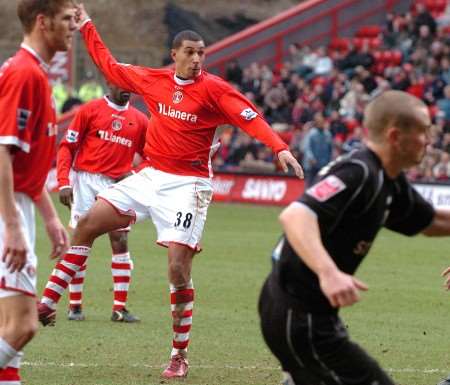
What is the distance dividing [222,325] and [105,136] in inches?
97.7

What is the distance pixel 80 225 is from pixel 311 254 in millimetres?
5061

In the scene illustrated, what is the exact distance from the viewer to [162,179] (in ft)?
32.0

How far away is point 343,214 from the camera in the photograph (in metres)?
5.55

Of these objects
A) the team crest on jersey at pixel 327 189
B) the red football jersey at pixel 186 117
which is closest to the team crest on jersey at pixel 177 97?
the red football jersey at pixel 186 117

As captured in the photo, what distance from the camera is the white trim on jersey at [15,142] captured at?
247 inches

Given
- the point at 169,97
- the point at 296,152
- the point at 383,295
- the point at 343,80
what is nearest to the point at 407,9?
the point at 343,80

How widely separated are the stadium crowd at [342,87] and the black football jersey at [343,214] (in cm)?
2031

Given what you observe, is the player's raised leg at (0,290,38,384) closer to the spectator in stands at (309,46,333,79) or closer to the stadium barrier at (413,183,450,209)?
the stadium barrier at (413,183,450,209)

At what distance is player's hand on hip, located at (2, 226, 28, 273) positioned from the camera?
6.22 meters

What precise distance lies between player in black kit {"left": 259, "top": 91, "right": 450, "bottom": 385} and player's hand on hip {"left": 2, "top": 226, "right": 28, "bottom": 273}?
132cm

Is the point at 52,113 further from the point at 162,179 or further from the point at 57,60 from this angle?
the point at 57,60

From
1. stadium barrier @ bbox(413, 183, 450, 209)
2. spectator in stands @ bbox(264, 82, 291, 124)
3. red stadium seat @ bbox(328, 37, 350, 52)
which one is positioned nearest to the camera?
stadium barrier @ bbox(413, 183, 450, 209)

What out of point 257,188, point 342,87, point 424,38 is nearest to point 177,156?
point 257,188

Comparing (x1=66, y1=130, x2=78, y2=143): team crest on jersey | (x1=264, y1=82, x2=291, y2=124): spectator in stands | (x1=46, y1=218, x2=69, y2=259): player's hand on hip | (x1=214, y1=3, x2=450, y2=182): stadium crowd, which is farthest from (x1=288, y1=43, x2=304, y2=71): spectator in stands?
(x1=46, y1=218, x2=69, y2=259): player's hand on hip
